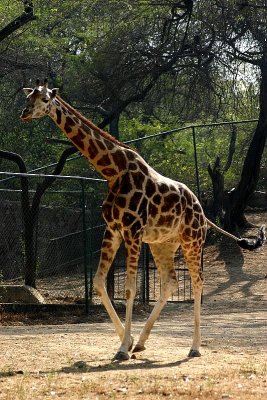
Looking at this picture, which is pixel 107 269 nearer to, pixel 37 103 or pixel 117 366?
pixel 117 366

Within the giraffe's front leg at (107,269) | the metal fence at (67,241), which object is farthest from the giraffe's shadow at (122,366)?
the metal fence at (67,241)

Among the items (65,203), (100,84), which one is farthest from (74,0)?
(65,203)

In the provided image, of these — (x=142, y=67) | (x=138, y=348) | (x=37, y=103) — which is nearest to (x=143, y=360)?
(x=138, y=348)

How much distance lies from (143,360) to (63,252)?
31.7 ft

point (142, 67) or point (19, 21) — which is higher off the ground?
point (19, 21)

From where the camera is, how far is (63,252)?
18875mm

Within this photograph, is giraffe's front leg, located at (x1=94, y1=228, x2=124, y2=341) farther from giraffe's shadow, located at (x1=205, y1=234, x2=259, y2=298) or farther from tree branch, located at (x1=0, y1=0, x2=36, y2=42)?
tree branch, located at (x1=0, y1=0, x2=36, y2=42)

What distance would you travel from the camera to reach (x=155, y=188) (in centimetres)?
992

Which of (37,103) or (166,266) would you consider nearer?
(37,103)

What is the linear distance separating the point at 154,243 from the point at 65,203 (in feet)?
32.8

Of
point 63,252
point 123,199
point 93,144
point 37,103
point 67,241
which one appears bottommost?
point 63,252

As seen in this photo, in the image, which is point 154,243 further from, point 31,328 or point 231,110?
point 231,110

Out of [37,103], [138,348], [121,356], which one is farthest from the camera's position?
[138,348]

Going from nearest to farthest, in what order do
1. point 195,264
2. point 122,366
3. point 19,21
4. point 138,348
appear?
point 122,366, point 138,348, point 195,264, point 19,21
